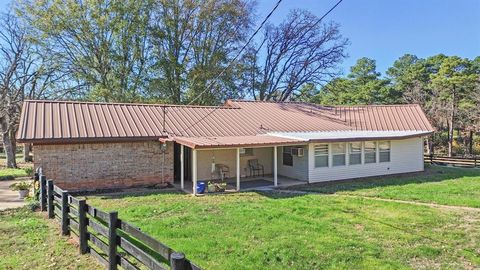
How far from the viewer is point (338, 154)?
16719mm

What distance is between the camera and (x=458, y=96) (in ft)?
103

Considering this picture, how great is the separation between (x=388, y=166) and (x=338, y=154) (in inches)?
133

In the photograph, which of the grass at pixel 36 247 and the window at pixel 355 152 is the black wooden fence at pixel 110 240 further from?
the window at pixel 355 152

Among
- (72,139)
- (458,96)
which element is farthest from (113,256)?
(458,96)

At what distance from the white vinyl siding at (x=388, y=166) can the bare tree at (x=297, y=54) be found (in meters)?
16.4

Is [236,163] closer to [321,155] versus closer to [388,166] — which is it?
[321,155]

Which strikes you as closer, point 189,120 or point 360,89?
point 189,120

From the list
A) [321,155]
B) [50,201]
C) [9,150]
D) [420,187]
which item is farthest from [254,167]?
[9,150]

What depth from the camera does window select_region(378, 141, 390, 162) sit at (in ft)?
59.1

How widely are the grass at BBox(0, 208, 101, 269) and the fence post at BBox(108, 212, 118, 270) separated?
0.55 m

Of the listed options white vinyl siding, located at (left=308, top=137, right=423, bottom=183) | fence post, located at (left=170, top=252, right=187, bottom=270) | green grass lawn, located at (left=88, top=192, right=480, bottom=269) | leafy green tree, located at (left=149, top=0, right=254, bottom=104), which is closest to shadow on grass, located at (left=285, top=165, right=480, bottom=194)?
white vinyl siding, located at (left=308, top=137, right=423, bottom=183)

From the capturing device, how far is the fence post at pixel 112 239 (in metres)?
5.38

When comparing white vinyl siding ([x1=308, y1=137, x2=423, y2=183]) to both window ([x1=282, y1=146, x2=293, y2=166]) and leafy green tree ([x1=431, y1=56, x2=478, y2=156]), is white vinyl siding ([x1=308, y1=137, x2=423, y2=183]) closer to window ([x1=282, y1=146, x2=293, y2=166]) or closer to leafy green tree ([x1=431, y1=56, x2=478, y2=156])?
window ([x1=282, y1=146, x2=293, y2=166])

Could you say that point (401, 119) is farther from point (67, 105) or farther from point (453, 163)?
point (67, 105)
